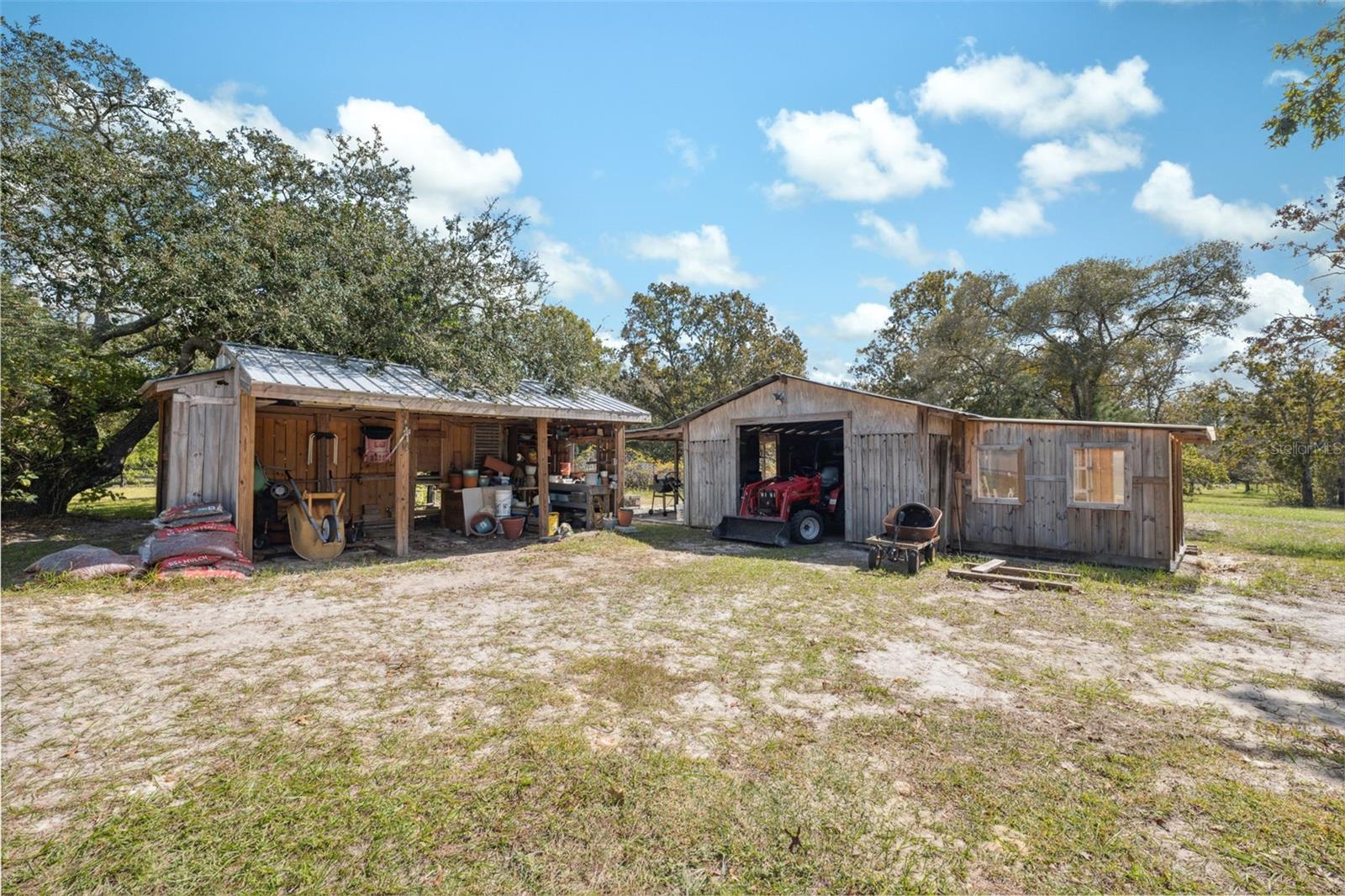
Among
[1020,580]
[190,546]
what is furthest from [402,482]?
[1020,580]

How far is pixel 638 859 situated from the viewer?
2176 millimetres

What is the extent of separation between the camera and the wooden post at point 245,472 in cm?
741

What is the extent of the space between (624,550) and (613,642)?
473 centimetres

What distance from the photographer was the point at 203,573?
260 inches

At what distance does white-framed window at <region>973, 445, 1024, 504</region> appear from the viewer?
927cm

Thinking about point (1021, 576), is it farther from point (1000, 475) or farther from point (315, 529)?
point (315, 529)

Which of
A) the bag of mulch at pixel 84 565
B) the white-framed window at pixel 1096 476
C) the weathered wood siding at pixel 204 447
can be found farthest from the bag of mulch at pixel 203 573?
the white-framed window at pixel 1096 476

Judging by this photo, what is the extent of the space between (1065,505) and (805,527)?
410 cm

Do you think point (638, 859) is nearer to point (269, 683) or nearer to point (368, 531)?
point (269, 683)

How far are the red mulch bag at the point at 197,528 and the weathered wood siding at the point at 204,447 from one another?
1.09 ft

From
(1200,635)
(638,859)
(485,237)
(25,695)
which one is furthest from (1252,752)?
(485,237)

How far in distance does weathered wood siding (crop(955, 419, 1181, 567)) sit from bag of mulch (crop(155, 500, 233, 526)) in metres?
11.3

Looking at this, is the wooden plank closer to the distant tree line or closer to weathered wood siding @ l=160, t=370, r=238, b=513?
the distant tree line

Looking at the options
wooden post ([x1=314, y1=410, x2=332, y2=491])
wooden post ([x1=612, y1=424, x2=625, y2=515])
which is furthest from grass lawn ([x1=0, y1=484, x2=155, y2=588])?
wooden post ([x1=612, y1=424, x2=625, y2=515])
